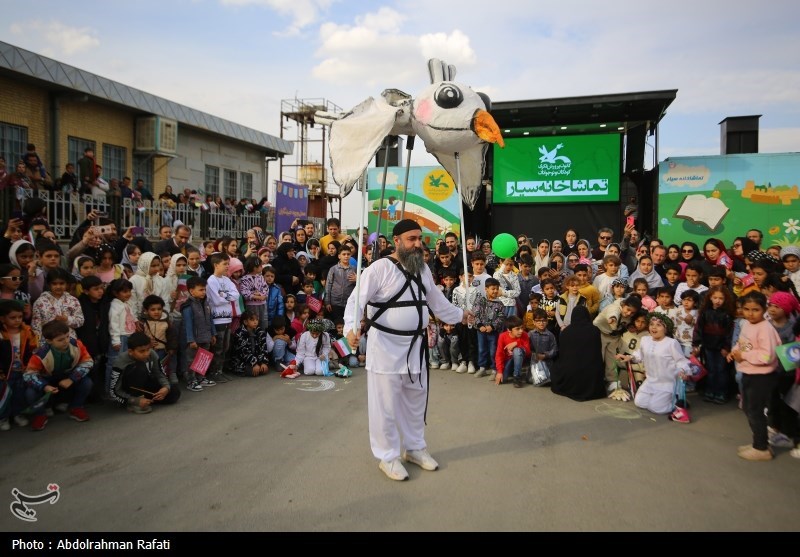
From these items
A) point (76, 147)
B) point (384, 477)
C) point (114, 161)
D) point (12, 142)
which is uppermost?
point (76, 147)

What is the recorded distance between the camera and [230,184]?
1719cm

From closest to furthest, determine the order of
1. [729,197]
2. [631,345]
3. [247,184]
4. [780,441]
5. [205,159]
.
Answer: [780,441]
[631,345]
[729,197]
[205,159]
[247,184]

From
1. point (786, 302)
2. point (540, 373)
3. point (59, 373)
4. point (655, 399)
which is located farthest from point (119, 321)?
point (786, 302)

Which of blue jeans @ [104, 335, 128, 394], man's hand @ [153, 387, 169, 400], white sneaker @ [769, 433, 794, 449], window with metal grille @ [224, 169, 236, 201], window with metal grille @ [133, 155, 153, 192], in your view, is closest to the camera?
white sneaker @ [769, 433, 794, 449]

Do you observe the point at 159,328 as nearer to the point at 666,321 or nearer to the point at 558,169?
the point at 666,321

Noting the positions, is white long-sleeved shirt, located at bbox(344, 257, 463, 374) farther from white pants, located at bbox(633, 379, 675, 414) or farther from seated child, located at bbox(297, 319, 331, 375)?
seated child, located at bbox(297, 319, 331, 375)

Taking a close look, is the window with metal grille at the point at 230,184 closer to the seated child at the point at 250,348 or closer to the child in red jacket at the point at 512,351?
the seated child at the point at 250,348

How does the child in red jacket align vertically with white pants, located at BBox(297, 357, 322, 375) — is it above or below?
above

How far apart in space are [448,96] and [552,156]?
966 cm

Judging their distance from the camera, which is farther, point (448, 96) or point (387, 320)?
point (448, 96)

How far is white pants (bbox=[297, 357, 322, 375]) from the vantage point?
22.7 ft

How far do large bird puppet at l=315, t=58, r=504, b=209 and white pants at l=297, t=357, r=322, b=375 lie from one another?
10.0ft

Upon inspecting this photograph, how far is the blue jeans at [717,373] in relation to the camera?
228 inches

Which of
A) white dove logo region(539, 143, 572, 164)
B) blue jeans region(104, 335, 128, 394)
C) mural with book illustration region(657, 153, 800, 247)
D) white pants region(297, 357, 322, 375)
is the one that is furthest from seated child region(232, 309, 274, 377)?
mural with book illustration region(657, 153, 800, 247)
